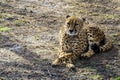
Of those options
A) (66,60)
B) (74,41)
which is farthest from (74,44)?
(66,60)

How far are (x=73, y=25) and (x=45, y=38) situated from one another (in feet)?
4.37

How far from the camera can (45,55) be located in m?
8.55

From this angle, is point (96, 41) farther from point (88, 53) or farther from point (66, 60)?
point (66, 60)

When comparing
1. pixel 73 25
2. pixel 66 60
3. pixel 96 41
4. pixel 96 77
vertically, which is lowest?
pixel 96 77

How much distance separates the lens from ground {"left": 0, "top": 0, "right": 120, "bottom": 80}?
306 inches

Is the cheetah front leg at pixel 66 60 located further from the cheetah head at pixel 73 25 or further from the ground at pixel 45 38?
the cheetah head at pixel 73 25

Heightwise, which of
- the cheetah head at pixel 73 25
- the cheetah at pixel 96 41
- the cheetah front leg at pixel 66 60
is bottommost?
the cheetah front leg at pixel 66 60

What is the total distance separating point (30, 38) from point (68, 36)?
1289mm

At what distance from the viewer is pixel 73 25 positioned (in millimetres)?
8391

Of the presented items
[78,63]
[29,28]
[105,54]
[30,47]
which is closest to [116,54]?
[105,54]

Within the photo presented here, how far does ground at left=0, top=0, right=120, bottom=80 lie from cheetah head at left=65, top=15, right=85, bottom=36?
55 cm

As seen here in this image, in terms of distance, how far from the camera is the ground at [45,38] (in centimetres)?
778

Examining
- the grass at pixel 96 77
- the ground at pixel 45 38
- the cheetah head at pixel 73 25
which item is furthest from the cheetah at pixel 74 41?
the grass at pixel 96 77

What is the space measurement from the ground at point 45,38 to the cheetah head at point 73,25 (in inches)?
21.8
